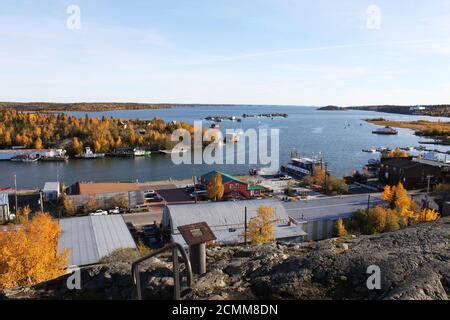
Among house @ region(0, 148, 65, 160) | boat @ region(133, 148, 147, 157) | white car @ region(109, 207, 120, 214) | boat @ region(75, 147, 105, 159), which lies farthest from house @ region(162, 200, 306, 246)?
house @ region(0, 148, 65, 160)

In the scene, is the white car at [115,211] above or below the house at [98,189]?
below

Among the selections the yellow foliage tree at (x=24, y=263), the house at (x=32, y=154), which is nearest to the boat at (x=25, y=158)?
the house at (x=32, y=154)

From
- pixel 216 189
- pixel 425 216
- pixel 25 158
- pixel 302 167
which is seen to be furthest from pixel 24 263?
pixel 25 158

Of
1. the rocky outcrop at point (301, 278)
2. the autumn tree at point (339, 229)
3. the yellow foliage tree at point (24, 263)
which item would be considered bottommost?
the autumn tree at point (339, 229)

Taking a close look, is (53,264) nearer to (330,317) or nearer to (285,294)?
(285,294)

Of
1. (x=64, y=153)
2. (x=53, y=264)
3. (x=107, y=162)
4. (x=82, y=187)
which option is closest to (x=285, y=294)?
(x=53, y=264)

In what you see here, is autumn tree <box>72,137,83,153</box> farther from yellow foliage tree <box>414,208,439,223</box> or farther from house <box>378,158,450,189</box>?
yellow foliage tree <box>414,208,439,223</box>

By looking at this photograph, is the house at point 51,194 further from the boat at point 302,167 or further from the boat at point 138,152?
the boat at point 138,152
